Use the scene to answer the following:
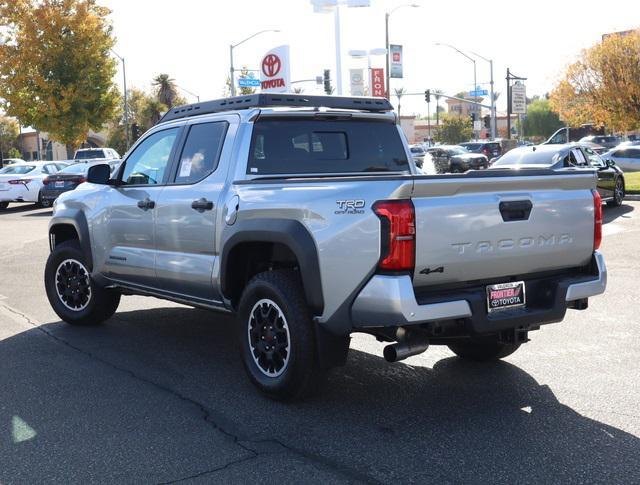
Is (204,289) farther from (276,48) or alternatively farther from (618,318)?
Answer: (276,48)

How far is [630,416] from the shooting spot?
482cm

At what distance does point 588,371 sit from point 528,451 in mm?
1808

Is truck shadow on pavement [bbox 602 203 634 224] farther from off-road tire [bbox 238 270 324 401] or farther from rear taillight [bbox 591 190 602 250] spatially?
off-road tire [bbox 238 270 324 401]

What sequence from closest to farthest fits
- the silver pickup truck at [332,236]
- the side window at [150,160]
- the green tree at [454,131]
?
the silver pickup truck at [332,236] < the side window at [150,160] < the green tree at [454,131]

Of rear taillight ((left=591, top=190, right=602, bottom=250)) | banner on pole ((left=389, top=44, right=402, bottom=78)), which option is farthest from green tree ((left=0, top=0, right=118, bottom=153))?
rear taillight ((left=591, top=190, right=602, bottom=250))

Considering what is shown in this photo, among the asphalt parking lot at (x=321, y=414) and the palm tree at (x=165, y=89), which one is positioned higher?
the palm tree at (x=165, y=89)

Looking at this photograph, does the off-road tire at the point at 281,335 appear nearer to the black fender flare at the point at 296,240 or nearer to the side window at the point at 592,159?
the black fender flare at the point at 296,240

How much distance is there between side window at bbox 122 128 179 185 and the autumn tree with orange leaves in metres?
39.1

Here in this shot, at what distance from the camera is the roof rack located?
6.14 m

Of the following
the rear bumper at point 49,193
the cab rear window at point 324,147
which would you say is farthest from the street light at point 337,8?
the cab rear window at point 324,147

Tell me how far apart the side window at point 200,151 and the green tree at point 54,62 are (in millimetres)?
34254

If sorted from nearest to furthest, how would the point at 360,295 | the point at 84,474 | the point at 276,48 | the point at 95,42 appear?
the point at 84,474 → the point at 360,295 → the point at 276,48 → the point at 95,42

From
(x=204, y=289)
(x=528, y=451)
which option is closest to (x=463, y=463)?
(x=528, y=451)

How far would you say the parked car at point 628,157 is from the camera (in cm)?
3083
